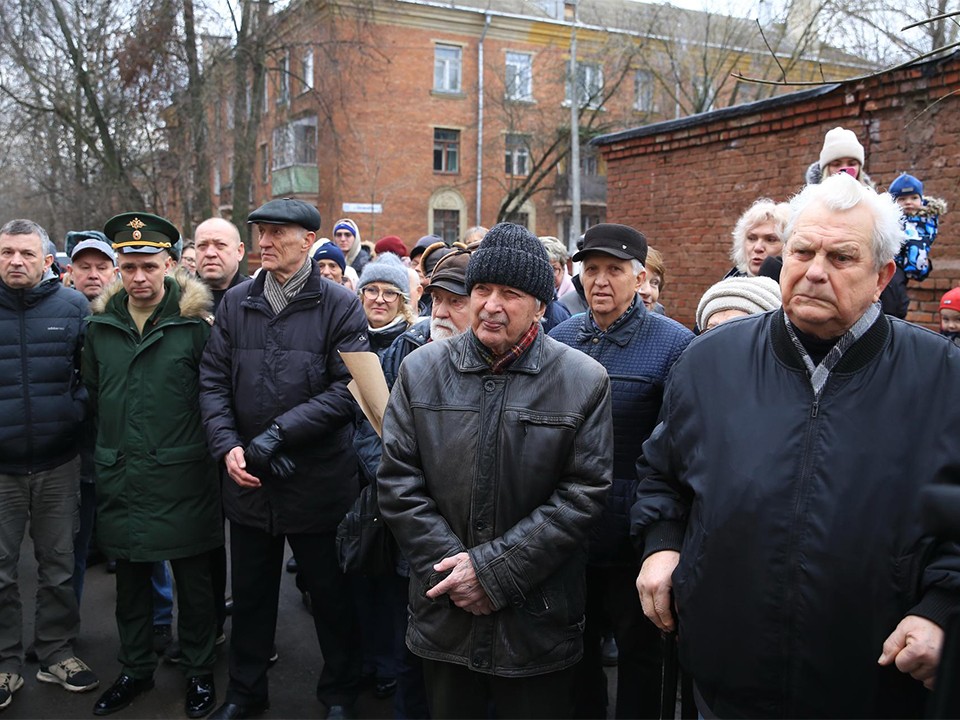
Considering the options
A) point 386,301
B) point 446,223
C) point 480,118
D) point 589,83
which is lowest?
point 386,301

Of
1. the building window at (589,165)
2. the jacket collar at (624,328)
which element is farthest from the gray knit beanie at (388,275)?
the building window at (589,165)

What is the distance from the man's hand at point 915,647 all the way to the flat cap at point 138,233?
3.47m

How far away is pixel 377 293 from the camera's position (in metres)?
4.43

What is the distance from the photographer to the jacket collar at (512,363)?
268 cm

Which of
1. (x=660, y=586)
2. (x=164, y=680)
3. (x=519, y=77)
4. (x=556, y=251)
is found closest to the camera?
(x=660, y=586)

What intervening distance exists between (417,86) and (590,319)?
30.7m

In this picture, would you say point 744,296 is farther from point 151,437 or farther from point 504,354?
point 151,437

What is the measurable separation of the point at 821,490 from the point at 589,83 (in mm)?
30892

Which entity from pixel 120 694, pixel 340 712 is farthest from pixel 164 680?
pixel 340 712

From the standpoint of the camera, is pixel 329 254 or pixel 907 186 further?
pixel 329 254

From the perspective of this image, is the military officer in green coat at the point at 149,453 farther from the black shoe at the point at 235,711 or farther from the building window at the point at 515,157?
the building window at the point at 515,157

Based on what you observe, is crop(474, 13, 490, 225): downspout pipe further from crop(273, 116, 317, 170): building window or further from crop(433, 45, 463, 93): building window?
crop(273, 116, 317, 170): building window

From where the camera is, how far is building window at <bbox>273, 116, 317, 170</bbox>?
2359cm

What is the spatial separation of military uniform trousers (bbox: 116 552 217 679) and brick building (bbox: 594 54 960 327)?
5236 millimetres
